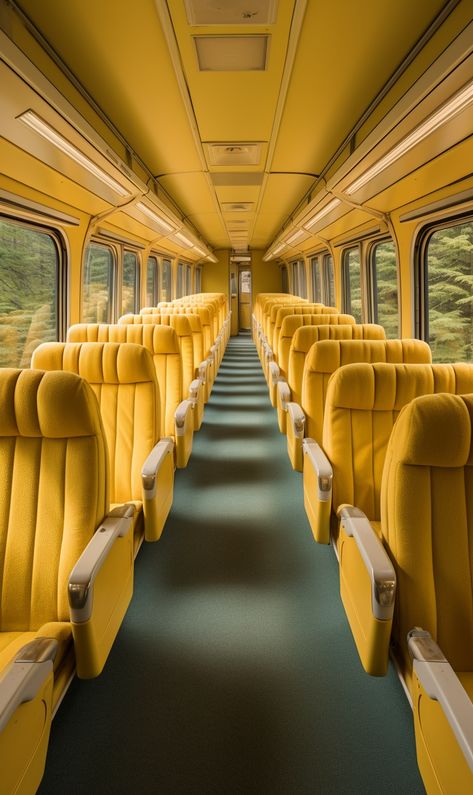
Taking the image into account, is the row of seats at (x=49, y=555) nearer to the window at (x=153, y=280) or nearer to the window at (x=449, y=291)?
the window at (x=449, y=291)

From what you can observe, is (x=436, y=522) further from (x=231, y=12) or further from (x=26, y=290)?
(x=26, y=290)

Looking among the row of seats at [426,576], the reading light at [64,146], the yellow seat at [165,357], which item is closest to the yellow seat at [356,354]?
the row of seats at [426,576]

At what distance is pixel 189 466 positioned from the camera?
4.04 meters

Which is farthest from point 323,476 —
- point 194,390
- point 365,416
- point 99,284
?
point 99,284

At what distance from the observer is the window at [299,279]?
12255 millimetres

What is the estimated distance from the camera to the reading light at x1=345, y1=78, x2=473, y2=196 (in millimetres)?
1995

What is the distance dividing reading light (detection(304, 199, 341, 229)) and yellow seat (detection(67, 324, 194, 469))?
7.97ft

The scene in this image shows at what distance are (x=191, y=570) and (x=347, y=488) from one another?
0.99 m

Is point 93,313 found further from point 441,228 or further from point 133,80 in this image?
point 441,228

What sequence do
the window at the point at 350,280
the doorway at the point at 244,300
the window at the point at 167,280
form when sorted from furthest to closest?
the doorway at the point at 244,300
the window at the point at 167,280
the window at the point at 350,280

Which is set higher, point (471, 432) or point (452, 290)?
point (452, 290)

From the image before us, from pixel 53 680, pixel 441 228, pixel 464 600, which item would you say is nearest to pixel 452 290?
pixel 441 228

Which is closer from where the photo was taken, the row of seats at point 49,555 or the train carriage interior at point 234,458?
the row of seats at point 49,555

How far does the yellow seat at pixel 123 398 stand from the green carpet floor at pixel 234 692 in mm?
463
